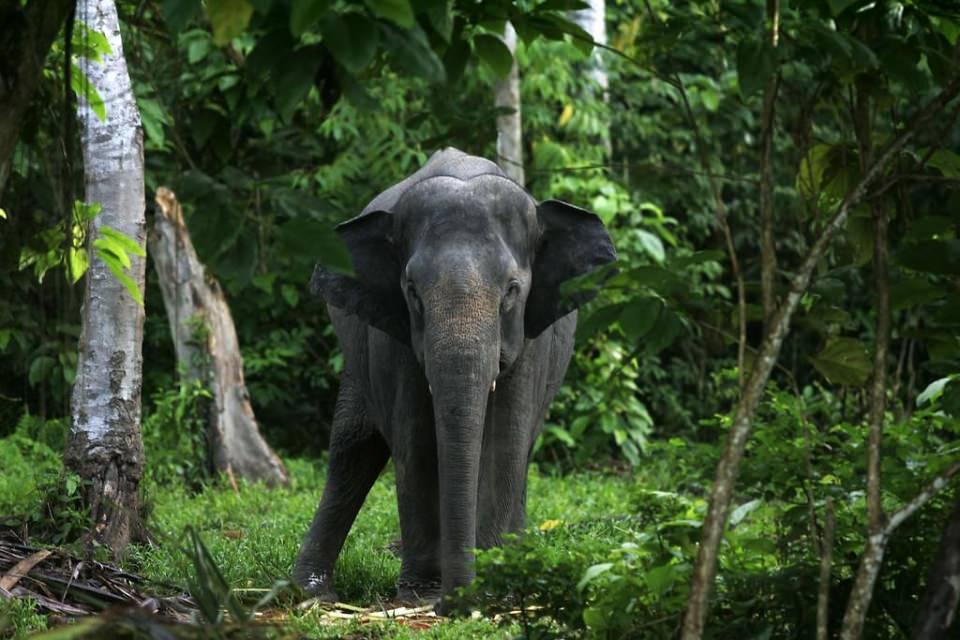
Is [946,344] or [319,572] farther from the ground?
[946,344]

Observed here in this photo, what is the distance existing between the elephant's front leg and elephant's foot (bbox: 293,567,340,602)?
30 centimetres

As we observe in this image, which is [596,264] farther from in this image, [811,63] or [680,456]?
[811,63]

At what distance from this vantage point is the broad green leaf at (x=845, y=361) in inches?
138

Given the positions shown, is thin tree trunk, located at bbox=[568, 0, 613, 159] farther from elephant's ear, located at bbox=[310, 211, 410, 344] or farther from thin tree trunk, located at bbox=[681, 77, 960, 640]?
thin tree trunk, located at bbox=[681, 77, 960, 640]

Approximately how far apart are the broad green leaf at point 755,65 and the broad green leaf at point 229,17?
1.15 metres

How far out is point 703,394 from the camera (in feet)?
44.6

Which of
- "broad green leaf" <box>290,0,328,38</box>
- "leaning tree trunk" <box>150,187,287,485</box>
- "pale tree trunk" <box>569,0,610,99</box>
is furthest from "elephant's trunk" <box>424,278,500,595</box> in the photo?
"pale tree trunk" <box>569,0,610,99</box>

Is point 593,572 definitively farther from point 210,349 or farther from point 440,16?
point 210,349

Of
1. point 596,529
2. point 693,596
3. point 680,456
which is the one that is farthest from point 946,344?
point 596,529

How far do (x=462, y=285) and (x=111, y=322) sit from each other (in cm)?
203

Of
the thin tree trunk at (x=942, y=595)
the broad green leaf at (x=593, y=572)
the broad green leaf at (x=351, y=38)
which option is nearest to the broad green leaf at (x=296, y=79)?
the broad green leaf at (x=351, y=38)

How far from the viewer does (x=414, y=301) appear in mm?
6000

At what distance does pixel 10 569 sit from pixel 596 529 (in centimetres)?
328

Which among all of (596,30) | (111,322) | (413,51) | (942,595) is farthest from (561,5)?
(596,30)
